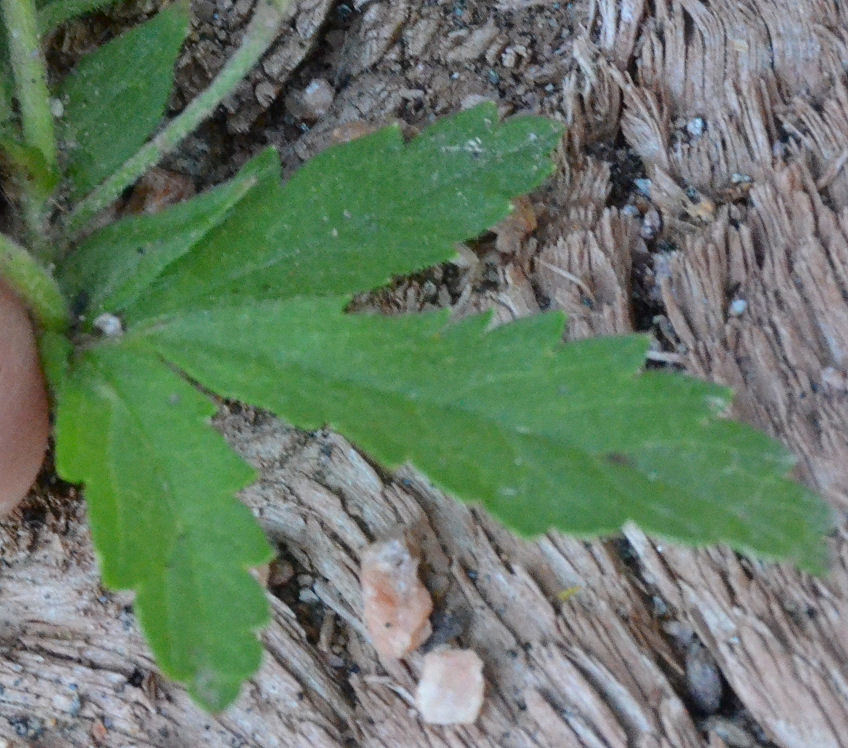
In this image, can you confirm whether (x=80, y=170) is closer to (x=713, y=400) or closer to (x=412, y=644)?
(x=412, y=644)

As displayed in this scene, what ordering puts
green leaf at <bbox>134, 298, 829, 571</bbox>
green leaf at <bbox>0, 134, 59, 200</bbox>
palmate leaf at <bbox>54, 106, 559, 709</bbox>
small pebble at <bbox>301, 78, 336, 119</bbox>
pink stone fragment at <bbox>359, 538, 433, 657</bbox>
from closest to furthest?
green leaf at <bbox>134, 298, 829, 571</bbox> < palmate leaf at <bbox>54, 106, 559, 709</bbox> < pink stone fragment at <bbox>359, 538, 433, 657</bbox> < green leaf at <bbox>0, 134, 59, 200</bbox> < small pebble at <bbox>301, 78, 336, 119</bbox>

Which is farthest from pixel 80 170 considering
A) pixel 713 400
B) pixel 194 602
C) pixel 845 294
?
pixel 845 294

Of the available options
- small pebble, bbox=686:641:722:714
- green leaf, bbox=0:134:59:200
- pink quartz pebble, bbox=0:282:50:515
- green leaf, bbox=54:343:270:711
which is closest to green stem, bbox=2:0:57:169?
green leaf, bbox=0:134:59:200

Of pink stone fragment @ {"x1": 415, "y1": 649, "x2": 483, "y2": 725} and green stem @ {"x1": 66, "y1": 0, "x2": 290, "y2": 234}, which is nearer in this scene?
pink stone fragment @ {"x1": 415, "y1": 649, "x2": 483, "y2": 725}

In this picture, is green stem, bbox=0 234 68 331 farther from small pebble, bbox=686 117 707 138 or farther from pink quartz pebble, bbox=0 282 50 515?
small pebble, bbox=686 117 707 138

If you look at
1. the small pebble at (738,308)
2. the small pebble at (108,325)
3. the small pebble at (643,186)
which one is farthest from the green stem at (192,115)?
the small pebble at (738,308)

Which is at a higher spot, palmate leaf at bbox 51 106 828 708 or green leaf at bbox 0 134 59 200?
green leaf at bbox 0 134 59 200

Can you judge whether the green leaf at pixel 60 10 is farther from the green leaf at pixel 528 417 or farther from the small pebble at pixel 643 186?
the small pebble at pixel 643 186
